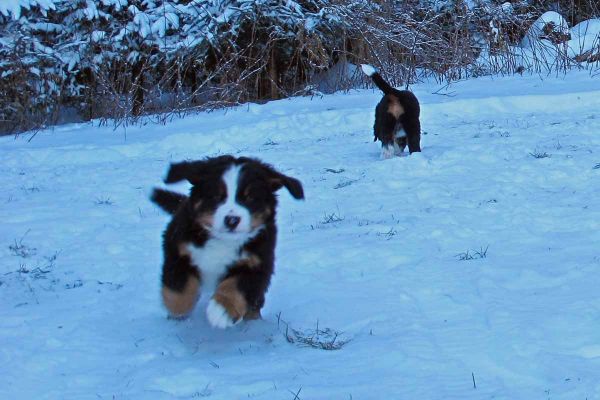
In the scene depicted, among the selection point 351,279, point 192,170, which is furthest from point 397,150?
point 192,170

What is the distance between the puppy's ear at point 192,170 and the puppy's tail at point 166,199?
703 millimetres

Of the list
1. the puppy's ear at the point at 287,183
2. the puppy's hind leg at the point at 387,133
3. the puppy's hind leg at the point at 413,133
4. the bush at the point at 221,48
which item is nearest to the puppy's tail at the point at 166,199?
the puppy's ear at the point at 287,183

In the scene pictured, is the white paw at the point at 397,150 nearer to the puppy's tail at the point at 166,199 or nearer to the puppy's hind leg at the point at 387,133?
the puppy's hind leg at the point at 387,133

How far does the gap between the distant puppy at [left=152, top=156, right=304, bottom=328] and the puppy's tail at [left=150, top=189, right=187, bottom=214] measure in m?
0.60

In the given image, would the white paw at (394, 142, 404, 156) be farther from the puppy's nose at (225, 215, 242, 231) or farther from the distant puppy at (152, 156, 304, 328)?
the puppy's nose at (225, 215, 242, 231)

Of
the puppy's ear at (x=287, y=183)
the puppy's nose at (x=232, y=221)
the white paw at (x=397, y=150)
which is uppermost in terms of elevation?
the puppy's ear at (x=287, y=183)

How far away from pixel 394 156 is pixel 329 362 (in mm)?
5235

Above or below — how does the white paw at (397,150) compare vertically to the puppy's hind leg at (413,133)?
below

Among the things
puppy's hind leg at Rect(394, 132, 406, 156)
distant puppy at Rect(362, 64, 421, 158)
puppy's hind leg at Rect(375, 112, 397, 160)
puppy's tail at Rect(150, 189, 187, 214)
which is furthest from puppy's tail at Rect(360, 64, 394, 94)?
puppy's tail at Rect(150, 189, 187, 214)

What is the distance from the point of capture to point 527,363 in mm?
3131

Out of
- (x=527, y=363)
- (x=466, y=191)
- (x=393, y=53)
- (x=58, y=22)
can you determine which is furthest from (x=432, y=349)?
(x=58, y=22)

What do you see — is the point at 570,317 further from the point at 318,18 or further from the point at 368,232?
the point at 318,18

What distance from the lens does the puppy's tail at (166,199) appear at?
4.58 metres

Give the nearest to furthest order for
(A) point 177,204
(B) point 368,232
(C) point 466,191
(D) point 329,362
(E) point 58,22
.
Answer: (D) point 329,362 < (A) point 177,204 < (B) point 368,232 < (C) point 466,191 < (E) point 58,22
